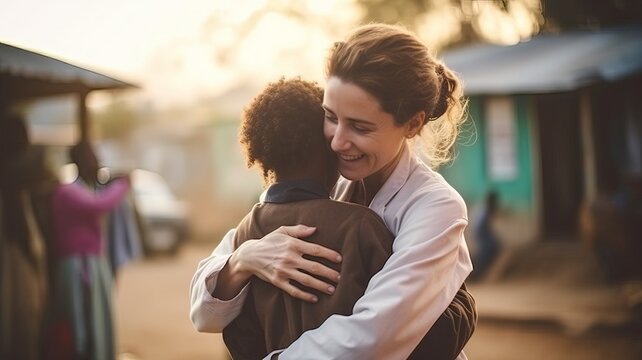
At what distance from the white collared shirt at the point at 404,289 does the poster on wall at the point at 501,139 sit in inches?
411

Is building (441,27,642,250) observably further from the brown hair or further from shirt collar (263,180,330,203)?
shirt collar (263,180,330,203)

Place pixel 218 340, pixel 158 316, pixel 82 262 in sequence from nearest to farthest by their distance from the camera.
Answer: pixel 82 262 → pixel 218 340 → pixel 158 316

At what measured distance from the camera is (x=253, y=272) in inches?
76.0

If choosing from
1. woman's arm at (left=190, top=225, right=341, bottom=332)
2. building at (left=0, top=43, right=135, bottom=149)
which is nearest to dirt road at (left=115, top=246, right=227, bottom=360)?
building at (left=0, top=43, right=135, bottom=149)

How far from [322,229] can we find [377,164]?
27 centimetres

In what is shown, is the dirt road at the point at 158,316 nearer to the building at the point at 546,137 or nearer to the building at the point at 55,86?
the building at the point at 55,86

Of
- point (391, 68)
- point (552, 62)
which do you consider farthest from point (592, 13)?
point (391, 68)

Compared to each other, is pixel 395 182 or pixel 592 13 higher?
pixel 395 182

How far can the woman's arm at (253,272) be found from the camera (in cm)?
182

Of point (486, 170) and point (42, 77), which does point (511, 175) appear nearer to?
point (486, 170)

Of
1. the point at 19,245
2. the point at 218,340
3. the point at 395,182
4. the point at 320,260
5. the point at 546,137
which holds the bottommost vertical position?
the point at 218,340

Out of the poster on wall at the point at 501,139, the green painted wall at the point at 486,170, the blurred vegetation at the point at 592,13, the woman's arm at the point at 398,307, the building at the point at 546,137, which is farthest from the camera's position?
the blurred vegetation at the point at 592,13

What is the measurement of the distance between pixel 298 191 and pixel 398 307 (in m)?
0.40

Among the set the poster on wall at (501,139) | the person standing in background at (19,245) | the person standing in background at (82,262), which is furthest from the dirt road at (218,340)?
the poster on wall at (501,139)
